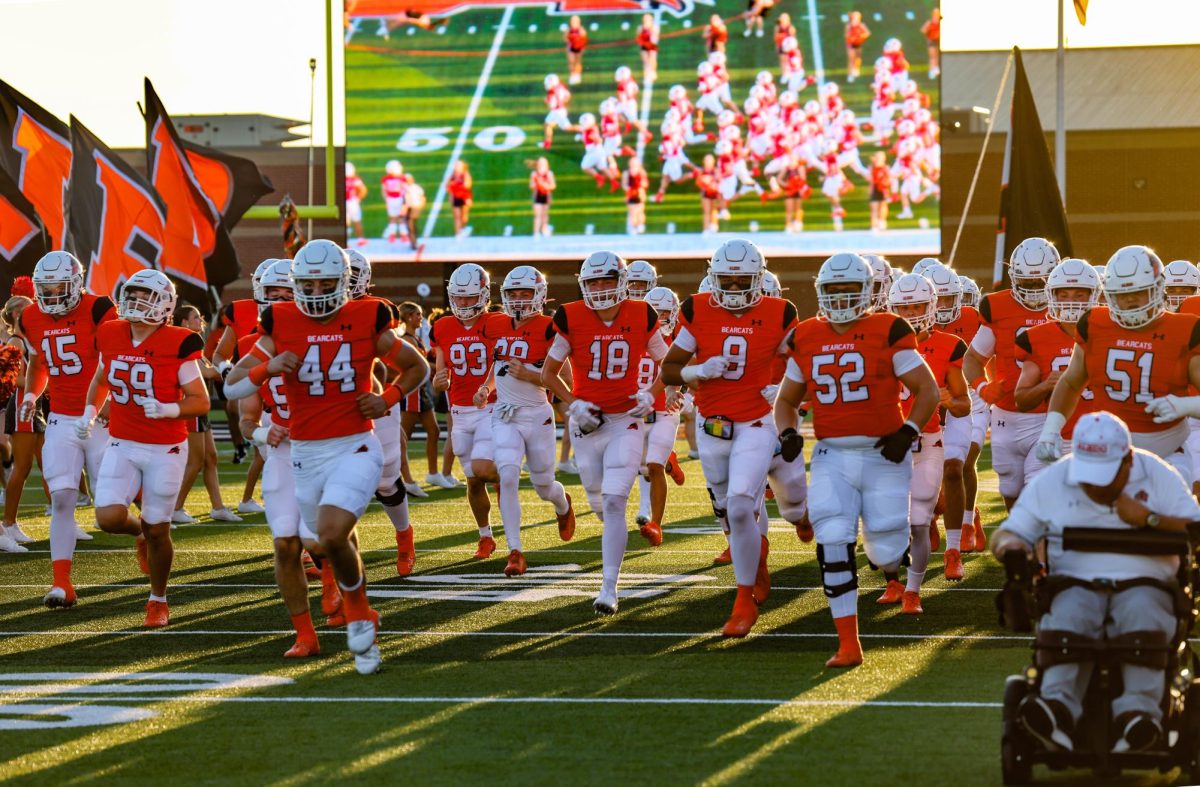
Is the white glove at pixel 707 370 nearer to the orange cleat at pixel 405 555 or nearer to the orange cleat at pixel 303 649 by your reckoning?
the orange cleat at pixel 303 649

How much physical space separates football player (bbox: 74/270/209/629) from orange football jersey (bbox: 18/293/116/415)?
913 millimetres

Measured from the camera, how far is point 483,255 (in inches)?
1467

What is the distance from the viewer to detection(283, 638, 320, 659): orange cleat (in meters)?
8.80

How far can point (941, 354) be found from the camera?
Answer: 36.2 ft

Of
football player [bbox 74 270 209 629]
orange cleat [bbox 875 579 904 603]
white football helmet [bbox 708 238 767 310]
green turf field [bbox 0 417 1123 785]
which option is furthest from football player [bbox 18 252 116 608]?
orange cleat [bbox 875 579 904 603]

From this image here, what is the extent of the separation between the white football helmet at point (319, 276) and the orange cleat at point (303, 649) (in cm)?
160

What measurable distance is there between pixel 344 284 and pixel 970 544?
5952 millimetres

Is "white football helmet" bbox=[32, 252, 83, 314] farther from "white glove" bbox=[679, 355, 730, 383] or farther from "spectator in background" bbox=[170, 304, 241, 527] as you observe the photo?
"white glove" bbox=[679, 355, 730, 383]

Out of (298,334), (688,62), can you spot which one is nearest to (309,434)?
(298,334)

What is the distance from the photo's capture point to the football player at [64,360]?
1066cm

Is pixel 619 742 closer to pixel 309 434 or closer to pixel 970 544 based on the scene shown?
pixel 309 434

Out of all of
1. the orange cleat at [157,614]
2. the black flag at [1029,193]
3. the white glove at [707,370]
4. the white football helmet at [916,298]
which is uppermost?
the black flag at [1029,193]

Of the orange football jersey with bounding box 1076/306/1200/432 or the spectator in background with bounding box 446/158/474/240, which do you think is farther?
the spectator in background with bounding box 446/158/474/240

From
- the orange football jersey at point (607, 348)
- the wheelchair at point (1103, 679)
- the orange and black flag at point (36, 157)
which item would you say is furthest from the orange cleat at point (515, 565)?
the orange and black flag at point (36, 157)
